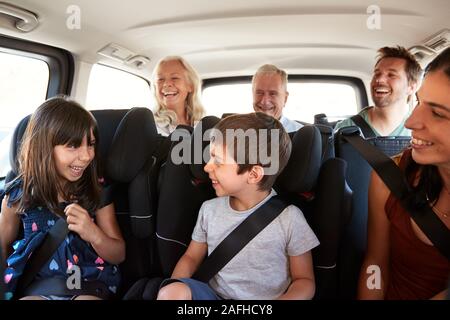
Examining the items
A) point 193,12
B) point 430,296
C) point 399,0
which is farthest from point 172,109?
point 430,296

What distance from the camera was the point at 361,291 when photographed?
108 centimetres

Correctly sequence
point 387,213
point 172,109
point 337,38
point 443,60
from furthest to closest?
point 337,38 → point 172,109 → point 387,213 → point 443,60

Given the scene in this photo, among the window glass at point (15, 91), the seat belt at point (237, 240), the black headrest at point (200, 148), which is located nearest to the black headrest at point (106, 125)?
the black headrest at point (200, 148)

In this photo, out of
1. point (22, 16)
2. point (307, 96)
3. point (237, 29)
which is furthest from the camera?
point (307, 96)

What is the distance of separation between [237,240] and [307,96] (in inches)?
81.5

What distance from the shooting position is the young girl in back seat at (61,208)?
3.99 feet

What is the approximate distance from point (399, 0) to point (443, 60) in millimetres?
1054

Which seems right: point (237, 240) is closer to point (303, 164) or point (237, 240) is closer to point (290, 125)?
point (303, 164)

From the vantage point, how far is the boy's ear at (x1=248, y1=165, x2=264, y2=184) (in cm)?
116

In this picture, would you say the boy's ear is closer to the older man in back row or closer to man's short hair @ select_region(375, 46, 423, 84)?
the older man in back row

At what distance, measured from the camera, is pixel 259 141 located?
3.83ft

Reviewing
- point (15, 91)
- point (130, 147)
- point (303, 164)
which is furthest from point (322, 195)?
point (15, 91)

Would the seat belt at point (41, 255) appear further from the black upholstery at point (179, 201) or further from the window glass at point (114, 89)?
the window glass at point (114, 89)
